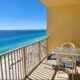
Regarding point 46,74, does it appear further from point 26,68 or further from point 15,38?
point 15,38

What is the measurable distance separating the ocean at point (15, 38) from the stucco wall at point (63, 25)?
9.78 meters

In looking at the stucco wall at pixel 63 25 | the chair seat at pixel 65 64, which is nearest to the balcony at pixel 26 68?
the chair seat at pixel 65 64

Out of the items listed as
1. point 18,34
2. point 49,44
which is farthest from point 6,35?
point 49,44

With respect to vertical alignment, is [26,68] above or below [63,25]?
below

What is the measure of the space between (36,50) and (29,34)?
18056 mm

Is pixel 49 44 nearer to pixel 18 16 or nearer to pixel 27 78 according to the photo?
pixel 27 78

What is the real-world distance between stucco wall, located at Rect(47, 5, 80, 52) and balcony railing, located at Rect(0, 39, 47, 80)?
563mm

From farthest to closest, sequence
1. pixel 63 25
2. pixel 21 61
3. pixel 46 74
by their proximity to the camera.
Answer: pixel 63 25
pixel 46 74
pixel 21 61

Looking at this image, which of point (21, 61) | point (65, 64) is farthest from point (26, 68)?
point (65, 64)

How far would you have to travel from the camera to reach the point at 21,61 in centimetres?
312

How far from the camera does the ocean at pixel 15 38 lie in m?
15.1

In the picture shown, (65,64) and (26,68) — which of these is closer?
(26,68)

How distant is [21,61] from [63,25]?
2.72 m

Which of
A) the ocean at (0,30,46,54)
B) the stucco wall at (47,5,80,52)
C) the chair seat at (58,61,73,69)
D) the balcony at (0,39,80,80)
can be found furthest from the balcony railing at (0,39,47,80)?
the ocean at (0,30,46,54)
